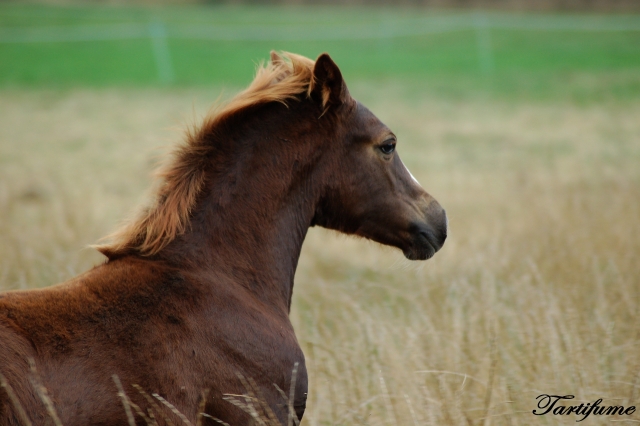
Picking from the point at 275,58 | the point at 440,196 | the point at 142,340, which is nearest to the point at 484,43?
the point at 440,196

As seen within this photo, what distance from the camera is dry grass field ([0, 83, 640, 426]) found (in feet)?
12.6

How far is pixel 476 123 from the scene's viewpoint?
16.6m

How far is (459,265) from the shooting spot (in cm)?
691

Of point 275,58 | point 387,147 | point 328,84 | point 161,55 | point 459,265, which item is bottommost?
point 459,265

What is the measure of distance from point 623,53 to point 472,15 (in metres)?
13.5

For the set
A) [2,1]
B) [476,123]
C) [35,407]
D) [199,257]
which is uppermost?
[2,1]

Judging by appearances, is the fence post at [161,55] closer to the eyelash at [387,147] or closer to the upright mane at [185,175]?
the upright mane at [185,175]

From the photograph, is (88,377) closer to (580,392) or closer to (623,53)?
(580,392)

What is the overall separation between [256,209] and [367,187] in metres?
0.62

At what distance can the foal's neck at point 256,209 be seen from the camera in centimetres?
316

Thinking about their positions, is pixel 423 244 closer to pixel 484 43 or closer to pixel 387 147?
pixel 387 147

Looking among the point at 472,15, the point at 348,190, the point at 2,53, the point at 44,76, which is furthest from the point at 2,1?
the point at 348,190

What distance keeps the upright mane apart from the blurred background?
0.19m

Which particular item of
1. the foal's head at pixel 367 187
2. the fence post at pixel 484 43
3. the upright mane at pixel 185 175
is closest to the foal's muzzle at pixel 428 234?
the foal's head at pixel 367 187
